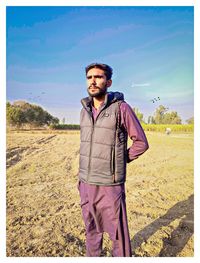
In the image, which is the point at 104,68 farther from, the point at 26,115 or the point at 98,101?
the point at 26,115

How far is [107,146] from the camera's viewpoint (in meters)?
1.34

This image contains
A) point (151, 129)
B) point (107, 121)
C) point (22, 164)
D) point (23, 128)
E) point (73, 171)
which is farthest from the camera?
point (151, 129)

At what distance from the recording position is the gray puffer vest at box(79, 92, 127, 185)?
4.38ft

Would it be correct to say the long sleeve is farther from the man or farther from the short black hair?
the short black hair

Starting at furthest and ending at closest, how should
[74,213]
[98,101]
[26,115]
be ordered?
[26,115]
[74,213]
[98,101]

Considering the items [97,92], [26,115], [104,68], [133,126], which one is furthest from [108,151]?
[26,115]

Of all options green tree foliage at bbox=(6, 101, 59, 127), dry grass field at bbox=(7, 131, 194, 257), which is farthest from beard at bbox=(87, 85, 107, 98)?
green tree foliage at bbox=(6, 101, 59, 127)

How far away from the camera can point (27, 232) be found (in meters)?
2.20

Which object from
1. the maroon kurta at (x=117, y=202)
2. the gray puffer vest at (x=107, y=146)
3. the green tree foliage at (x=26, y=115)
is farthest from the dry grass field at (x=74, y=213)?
the green tree foliage at (x=26, y=115)

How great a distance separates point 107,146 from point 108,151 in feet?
0.08
